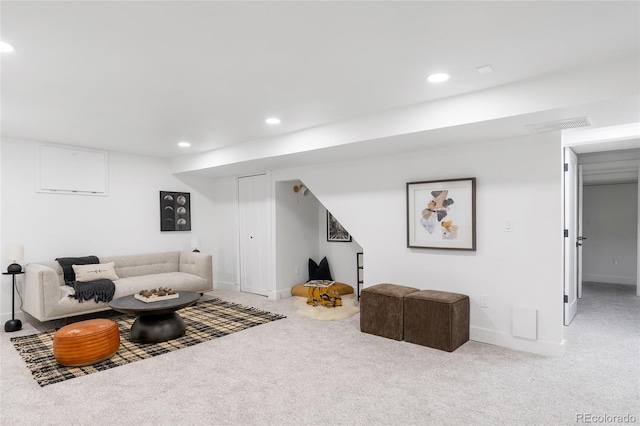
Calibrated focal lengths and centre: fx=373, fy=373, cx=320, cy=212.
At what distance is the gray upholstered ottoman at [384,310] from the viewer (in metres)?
3.97

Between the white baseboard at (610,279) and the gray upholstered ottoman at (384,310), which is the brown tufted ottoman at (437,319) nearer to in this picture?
the gray upholstered ottoman at (384,310)

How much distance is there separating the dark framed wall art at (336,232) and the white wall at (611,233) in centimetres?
505

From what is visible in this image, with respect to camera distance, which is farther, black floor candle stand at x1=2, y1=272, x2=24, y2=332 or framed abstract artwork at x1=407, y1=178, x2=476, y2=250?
black floor candle stand at x1=2, y1=272, x2=24, y2=332

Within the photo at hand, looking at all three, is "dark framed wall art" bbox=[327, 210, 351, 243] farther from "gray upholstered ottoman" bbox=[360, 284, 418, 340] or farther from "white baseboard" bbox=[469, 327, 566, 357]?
"white baseboard" bbox=[469, 327, 566, 357]

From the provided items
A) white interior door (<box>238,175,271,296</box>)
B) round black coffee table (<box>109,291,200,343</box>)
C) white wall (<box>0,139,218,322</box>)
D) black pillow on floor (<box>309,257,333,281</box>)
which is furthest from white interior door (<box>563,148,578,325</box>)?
white wall (<box>0,139,218,322</box>)

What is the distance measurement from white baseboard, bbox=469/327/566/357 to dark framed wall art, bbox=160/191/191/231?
5.03 metres

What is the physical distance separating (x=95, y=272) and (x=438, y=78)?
484cm

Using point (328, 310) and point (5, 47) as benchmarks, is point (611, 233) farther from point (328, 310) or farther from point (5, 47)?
point (5, 47)

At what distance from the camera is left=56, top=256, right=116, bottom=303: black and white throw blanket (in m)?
4.51

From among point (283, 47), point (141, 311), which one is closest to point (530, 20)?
point (283, 47)

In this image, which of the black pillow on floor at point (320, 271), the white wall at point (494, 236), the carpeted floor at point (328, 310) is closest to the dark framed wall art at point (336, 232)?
the black pillow on floor at point (320, 271)

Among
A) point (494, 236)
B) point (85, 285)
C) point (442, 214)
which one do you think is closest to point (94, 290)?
point (85, 285)

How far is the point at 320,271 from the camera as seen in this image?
653 centimetres

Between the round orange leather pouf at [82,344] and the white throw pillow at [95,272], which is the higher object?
the white throw pillow at [95,272]
